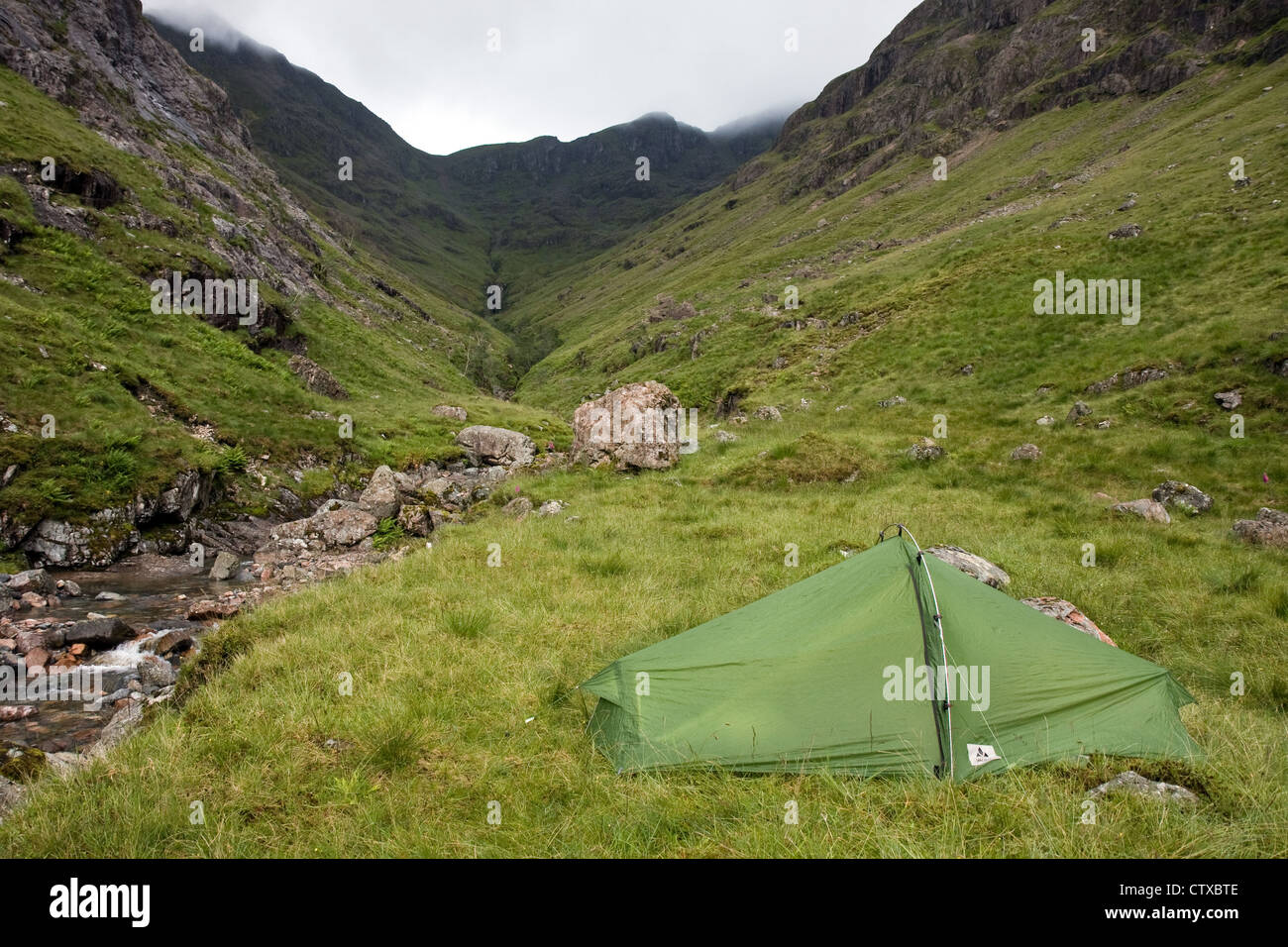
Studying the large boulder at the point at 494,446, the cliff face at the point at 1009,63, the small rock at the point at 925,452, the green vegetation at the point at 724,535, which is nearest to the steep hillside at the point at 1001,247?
the green vegetation at the point at 724,535

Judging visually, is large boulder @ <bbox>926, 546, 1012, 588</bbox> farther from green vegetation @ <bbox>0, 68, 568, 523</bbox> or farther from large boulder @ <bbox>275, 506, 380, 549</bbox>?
green vegetation @ <bbox>0, 68, 568, 523</bbox>

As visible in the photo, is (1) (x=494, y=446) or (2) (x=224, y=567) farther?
(1) (x=494, y=446)

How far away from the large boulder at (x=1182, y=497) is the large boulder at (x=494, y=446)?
23.9 m

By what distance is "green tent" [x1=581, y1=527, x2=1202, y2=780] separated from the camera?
4891 mm

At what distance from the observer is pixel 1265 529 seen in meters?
10.5

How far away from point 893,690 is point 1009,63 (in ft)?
454

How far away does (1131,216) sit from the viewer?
104ft

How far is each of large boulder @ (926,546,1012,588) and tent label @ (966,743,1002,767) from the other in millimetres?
4136

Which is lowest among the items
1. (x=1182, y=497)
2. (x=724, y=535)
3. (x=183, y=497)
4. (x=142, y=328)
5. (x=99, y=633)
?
(x=99, y=633)

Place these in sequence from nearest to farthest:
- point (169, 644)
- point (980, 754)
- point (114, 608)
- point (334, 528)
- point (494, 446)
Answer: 1. point (980, 754)
2. point (169, 644)
3. point (114, 608)
4. point (334, 528)
5. point (494, 446)

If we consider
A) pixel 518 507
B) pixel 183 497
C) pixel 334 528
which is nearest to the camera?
pixel 183 497

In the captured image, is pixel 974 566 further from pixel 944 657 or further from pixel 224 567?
pixel 224 567

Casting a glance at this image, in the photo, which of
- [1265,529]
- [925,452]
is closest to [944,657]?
[1265,529]

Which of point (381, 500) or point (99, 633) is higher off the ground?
point (381, 500)
